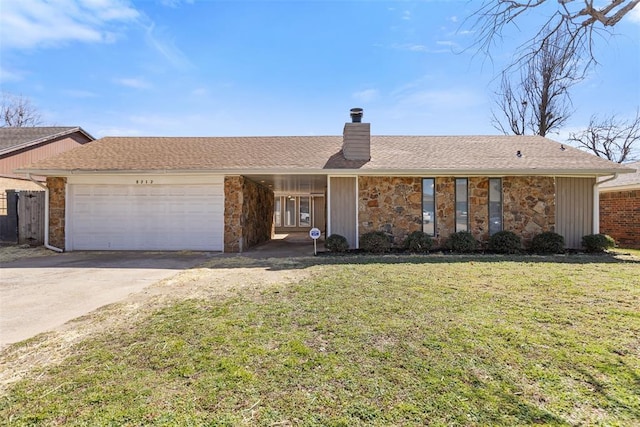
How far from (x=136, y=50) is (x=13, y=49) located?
7653 millimetres

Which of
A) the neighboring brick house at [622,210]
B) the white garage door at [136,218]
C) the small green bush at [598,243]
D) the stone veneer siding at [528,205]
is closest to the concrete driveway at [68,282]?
the white garage door at [136,218]

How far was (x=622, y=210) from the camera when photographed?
42.1 feet

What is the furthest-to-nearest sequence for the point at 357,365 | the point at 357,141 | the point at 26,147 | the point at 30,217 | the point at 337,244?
the point at 26,147 < the point at 30,217 < the point at 357,141 < the point at 337,244 < the point at 357,365

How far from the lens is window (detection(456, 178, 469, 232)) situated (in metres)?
10.6

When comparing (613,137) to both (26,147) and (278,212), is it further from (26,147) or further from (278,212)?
(26,147)

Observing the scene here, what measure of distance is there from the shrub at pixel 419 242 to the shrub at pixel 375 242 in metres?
0.68

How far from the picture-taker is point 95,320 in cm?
415

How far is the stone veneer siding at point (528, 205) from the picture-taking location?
10531mm

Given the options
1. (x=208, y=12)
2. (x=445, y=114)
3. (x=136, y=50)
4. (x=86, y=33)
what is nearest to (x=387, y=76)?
(x=445, y=114)

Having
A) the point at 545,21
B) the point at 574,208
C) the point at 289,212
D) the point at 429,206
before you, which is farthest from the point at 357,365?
the point at 289,212

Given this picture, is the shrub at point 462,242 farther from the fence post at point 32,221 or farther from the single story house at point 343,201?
the fence post at point 32,221

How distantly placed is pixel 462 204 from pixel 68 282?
1042cm

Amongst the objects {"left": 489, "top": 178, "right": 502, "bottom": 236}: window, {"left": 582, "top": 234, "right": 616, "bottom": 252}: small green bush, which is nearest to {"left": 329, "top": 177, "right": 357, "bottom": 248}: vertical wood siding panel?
{"left": 489, "top": 178, "right": 502, "bottom": 236}: window

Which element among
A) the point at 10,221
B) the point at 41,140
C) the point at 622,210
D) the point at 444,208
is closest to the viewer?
the point at 444,208
